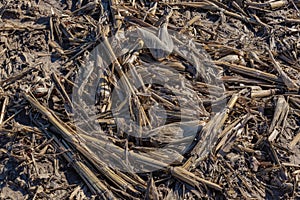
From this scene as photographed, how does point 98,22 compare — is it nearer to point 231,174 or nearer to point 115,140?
point 115,140

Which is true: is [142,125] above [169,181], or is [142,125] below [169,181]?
above

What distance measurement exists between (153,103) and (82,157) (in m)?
0.58

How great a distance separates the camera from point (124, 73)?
361 centimetres

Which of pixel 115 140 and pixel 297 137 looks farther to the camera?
pixel 297 137

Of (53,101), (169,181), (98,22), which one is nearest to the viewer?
(169,181)

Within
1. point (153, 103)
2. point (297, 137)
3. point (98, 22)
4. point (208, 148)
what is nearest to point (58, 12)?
point (98, 22)

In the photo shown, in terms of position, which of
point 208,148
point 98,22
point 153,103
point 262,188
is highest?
point 98,22

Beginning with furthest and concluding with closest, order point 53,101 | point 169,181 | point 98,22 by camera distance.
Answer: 1. point 98,22
2. point 53,101
3. point 169,181

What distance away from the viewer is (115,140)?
3352 millimetres

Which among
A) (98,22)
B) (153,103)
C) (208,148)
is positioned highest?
(98,22)

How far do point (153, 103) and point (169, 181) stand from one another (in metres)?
0.54

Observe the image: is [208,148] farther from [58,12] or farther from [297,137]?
[58,12]

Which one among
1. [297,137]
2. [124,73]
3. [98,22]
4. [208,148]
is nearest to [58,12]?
[98,22]

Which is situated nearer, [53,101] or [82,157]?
[82,157]
